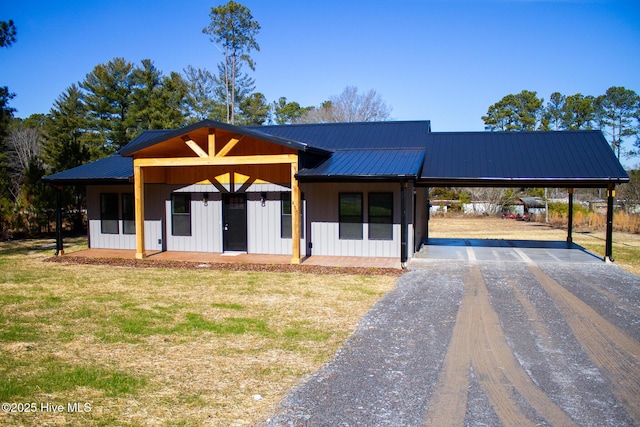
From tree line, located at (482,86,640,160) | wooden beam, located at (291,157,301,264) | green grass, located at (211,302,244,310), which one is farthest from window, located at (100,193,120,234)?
tree line, located at (482,86,640,160)

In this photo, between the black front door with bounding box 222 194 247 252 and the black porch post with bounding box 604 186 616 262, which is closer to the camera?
the black porch post with bounding box 604 186 616 262

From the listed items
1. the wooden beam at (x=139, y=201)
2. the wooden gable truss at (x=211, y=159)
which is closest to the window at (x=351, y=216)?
the wooden gable truss at (x=211, y=159)

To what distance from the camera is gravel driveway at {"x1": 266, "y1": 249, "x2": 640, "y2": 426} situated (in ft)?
14.6

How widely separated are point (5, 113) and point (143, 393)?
19053 mm

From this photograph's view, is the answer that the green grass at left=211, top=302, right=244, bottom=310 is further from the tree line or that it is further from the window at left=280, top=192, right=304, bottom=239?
the tree line

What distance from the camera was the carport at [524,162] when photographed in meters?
13.5

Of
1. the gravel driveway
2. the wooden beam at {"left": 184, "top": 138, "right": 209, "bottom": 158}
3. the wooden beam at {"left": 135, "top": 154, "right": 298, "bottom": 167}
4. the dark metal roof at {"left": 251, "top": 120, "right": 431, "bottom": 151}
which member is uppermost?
the dark metal roof at {"left": 251, "top": 120, "right": 431, "bottom": 151}

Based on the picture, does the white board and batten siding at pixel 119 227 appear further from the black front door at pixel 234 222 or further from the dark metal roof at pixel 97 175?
the black front door at pixel 234 222

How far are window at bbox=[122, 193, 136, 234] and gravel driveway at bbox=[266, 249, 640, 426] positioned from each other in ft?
34.0

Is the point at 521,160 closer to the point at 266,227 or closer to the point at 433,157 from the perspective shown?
the point at 433,157

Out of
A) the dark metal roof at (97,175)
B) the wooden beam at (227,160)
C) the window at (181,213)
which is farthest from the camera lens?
the window at (181,213)

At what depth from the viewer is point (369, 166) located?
13734 millimetres

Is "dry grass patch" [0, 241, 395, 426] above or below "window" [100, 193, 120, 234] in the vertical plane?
below

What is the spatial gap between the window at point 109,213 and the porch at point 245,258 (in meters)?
0.98
